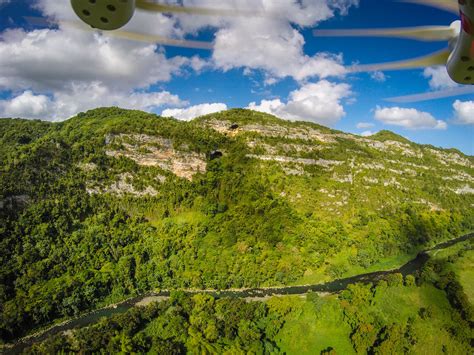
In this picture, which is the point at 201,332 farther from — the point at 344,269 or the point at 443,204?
the point at 443,204

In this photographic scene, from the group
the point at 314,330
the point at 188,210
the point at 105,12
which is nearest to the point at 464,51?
the point at 105,12

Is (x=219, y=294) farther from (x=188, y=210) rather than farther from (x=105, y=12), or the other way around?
(x=105, y=12)

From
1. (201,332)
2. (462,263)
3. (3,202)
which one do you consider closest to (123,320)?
(201,332)

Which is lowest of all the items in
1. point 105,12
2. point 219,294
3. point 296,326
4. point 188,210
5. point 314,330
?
point 219,294

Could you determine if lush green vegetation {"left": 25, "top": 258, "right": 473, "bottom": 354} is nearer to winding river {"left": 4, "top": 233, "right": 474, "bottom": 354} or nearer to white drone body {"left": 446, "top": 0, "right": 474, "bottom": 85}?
winding river {"left": 4, "top": 233, "right": 474, "bottom": 354}

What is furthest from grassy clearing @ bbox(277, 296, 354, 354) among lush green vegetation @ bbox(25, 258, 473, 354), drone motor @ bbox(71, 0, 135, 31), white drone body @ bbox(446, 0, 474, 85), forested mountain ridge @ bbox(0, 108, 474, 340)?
drone motor @ bbox(71, 0, 135, 31)

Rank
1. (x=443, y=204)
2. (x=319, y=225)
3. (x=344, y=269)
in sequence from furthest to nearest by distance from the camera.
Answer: (x=443, y=204)
(x=319, y=225)
(x=344, y=269)
